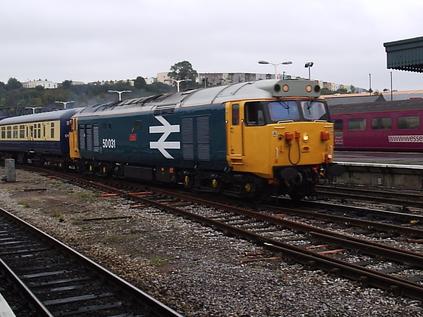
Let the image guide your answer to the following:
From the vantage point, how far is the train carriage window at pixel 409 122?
2740 cm

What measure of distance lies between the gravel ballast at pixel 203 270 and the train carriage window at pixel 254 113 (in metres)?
2.82

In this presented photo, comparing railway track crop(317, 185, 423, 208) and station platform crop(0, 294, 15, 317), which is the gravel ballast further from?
railway track crop(317, 185, 423, 208)

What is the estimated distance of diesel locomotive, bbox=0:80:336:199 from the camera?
1269 cm

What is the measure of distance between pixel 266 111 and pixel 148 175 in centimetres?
656

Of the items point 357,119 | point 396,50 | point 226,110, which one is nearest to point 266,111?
point 226,110

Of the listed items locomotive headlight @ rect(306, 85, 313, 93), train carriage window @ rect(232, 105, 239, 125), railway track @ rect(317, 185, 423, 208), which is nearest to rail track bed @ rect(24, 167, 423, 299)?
train carriage window @ rect(232, 105, 239, 125)

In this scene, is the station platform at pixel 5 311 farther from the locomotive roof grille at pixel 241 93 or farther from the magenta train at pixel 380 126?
the magenta train at pixel 380 126

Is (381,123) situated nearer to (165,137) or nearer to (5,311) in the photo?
(165,137)

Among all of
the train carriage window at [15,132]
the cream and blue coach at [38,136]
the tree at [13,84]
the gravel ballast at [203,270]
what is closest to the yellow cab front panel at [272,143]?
the gravel ballast at [203,270]

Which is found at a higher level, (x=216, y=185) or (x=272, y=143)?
(x=272, y=143)

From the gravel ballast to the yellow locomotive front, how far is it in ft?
7.33

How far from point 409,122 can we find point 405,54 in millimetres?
7643

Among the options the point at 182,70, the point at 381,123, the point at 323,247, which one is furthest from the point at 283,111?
the point at 182,70

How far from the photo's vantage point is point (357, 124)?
31.3 metres
